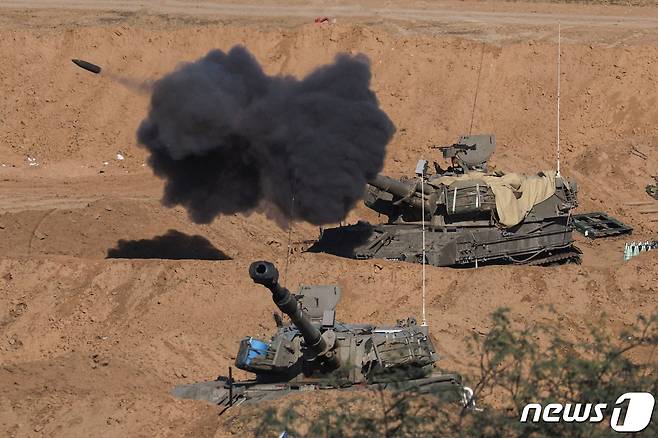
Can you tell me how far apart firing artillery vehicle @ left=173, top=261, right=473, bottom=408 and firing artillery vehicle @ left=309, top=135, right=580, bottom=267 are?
8.29m

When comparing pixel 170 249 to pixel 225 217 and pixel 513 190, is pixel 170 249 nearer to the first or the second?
pixel 225 217

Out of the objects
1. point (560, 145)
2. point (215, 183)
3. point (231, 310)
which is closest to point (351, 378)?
point (231, 310)

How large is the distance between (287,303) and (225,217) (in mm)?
15297

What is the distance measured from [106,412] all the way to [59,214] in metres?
13.5

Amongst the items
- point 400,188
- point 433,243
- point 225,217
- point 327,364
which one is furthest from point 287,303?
point 225,217

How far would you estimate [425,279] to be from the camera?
32750mm

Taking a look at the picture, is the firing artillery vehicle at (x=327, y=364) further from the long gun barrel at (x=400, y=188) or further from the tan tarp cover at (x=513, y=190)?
the tan tarp cover at (x=513, y=190)

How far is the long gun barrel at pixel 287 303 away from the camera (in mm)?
22219

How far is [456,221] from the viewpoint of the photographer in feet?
113

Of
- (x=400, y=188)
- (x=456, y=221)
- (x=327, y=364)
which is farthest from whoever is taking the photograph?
(x=456, y=221)

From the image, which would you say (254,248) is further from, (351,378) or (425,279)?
(351,378)

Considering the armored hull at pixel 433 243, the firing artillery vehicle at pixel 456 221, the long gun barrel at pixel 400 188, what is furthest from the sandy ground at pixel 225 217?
the long gun barrel at pixel 400 188

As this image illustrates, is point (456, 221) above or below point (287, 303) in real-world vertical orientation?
below

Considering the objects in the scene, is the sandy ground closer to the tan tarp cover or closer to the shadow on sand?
the shadow on sand
